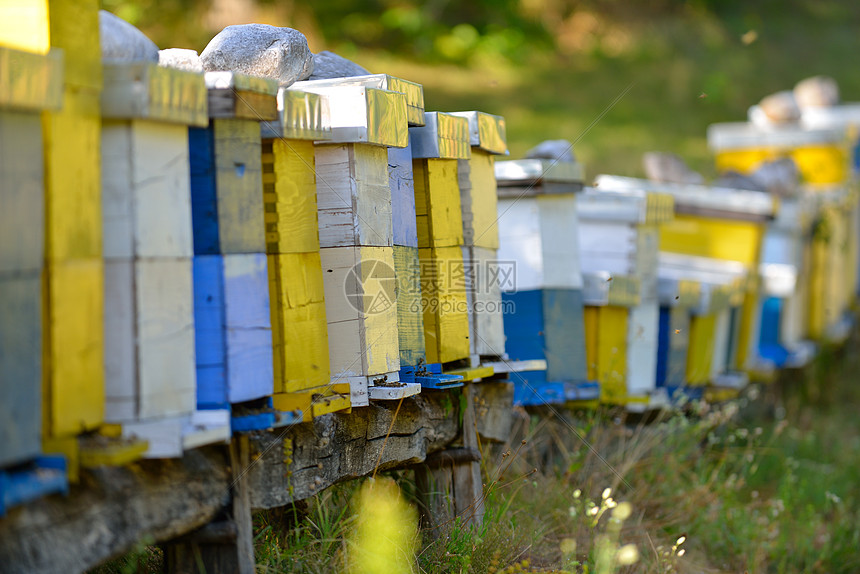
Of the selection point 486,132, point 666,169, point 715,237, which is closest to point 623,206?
point 486,132

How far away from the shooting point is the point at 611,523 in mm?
3920

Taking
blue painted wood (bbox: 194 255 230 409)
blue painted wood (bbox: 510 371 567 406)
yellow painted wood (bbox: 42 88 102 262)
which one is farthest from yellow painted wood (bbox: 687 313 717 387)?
yellow painted wood (bbox: 42 88 102 262)

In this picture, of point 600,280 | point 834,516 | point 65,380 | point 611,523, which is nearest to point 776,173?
point 834,516

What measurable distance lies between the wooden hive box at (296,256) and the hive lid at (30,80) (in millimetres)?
651

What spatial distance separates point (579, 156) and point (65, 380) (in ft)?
31.7

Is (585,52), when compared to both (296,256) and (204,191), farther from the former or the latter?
(204,191)

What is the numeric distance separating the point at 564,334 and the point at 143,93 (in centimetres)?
282

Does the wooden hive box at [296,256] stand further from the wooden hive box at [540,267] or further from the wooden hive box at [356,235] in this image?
the wooden hive box at [540,267]

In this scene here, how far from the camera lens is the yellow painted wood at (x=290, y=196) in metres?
2.46

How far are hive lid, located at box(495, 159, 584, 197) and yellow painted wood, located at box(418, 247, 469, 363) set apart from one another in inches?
38.9

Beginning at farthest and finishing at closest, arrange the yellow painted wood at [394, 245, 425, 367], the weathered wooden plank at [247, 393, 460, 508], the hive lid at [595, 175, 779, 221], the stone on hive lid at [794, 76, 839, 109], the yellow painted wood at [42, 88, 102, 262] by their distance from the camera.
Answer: the stone on hive lid at [794, 76, 839, 109] < the hive lid at [595, 175, 779, 221] < the yellow painted wood at [394, 245, 425, 367] < the weathered wooden plank at [247, 393, 460, 508] < the yellow painted wood at [42, 88, 102, 262]

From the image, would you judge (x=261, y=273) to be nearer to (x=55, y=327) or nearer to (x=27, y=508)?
(x=55, y=327)

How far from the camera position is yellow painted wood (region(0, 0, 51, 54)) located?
1.90m

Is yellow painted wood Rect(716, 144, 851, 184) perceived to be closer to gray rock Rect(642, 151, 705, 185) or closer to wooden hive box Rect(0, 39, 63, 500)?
gray rock Rect(642, 151, 705, 185)
